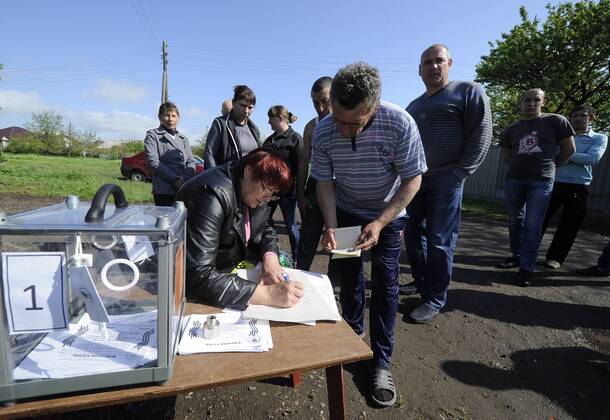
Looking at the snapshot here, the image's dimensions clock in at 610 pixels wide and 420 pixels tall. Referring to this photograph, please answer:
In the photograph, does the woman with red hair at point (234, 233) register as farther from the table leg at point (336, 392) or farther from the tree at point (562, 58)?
the tree at point (562, 58)

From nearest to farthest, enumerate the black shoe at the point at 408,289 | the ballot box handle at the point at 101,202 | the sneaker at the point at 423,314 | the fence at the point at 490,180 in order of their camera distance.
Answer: the ballot box handle at the point at 101,202, the sneaker at the point at 423,314, the black shoe at the point at 408,289, the fence at the point at 490,180

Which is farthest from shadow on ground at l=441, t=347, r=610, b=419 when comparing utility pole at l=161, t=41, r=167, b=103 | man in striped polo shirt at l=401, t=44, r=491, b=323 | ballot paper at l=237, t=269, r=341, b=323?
utility pole at l=161, t=41, r=167, b=103

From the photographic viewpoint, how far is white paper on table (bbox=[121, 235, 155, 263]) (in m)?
0.71

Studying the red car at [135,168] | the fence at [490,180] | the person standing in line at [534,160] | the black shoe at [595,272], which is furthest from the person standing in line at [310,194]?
the red car at [135,168]

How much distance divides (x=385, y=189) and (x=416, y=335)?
4.21ft

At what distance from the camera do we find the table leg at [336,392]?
45.2 inches

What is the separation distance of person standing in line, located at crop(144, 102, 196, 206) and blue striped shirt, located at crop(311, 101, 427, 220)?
2.07 m

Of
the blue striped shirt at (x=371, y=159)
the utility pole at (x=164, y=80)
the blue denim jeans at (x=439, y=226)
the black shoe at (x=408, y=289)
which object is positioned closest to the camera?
the blue striped shirt at (x=371, y=159)

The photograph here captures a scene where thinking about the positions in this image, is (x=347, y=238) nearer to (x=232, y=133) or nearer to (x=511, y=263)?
(x=232, y=133)

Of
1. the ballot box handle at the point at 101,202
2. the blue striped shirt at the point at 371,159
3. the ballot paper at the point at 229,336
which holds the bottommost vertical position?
the ballot paper at the point at 229,336

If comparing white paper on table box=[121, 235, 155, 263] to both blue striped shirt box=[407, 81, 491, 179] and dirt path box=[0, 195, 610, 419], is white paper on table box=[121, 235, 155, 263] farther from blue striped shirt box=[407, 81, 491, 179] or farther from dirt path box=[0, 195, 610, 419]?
blue striped shirt box=[407, 81, 491, 179]

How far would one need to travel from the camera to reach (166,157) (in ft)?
11.6

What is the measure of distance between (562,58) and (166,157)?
15.6m

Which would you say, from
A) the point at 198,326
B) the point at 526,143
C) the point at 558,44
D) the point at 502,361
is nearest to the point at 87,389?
the point at 198,326
